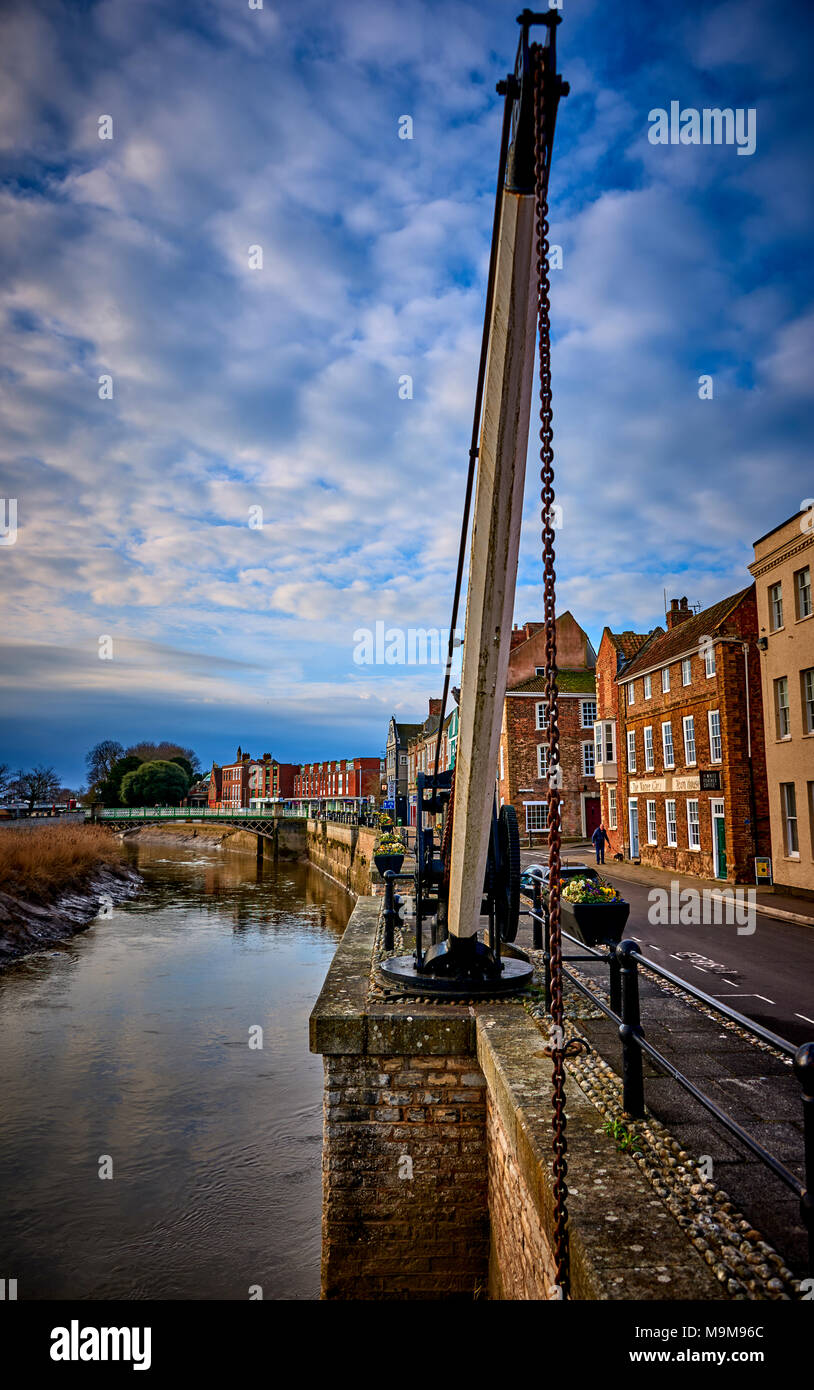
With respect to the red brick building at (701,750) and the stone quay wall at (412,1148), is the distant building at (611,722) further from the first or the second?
the stone quay wall at (412,1148)

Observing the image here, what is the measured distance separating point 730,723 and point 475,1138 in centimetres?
1754

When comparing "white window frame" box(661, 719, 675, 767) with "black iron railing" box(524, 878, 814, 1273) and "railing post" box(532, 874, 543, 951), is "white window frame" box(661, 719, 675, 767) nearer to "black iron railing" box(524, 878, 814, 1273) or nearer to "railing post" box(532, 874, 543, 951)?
"railing post" box(532, 874, 543, 951)

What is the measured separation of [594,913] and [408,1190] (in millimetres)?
3450

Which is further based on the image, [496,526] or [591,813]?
[591,813]

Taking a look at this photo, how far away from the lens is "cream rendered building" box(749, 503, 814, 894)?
1712cm

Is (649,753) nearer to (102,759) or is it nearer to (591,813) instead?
(591,813)

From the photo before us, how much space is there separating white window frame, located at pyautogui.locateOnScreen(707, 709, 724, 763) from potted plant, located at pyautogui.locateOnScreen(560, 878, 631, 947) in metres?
14.3

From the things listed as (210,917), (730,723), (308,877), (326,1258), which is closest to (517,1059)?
(326,1258)

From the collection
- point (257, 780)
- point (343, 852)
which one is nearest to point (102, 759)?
point (257, 780)

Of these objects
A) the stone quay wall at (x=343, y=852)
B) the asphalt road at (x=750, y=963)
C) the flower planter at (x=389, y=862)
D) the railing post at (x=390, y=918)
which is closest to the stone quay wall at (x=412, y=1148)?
the asphalt road at (x=750, y=963)

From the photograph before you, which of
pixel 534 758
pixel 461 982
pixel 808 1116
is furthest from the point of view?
pixel 534 758

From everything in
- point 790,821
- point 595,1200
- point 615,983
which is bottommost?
point 595,1200

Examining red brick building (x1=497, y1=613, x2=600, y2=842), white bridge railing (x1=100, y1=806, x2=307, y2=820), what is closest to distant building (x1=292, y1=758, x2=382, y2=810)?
white bridge railing (x1=100, y1=806, x2=307, y2=820)

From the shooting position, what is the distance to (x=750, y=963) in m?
10.4
